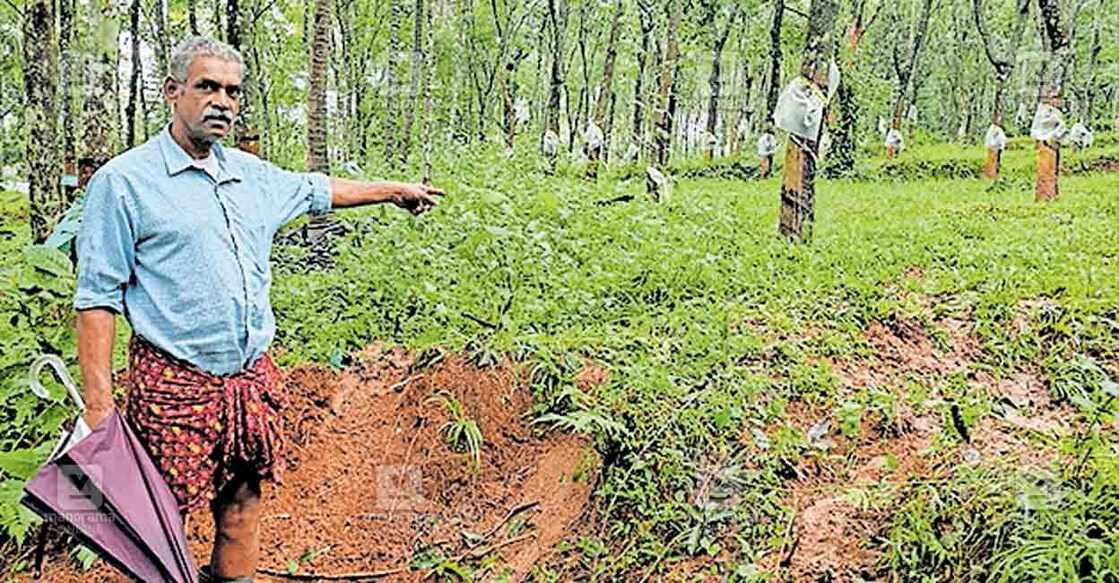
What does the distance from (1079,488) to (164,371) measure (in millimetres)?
2981

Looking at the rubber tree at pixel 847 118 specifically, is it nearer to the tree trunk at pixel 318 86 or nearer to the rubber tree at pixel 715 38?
the rubber tree at pixel 715 38

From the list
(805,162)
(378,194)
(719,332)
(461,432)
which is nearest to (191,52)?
(378,194)

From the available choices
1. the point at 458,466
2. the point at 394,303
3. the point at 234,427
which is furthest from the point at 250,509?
the point at 394,303

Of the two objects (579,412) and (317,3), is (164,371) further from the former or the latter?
(317,3)

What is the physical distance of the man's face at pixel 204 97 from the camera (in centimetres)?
258

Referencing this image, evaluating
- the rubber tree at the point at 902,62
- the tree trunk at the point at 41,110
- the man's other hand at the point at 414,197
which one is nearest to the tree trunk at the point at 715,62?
the rubber tree at the point at 902,62

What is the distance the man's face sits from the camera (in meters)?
2.58

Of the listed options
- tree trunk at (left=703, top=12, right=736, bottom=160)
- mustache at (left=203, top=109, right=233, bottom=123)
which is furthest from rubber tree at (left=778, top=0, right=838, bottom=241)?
tree trunk at (left=703, top=12, right=736, bottom=160)

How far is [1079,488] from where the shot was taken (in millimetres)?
2822

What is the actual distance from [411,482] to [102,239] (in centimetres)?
209

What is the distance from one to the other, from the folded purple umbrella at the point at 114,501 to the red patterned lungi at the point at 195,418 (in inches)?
4.0

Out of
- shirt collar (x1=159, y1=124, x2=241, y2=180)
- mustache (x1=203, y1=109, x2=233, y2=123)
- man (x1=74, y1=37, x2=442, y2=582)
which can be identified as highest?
mustache (x1=203, y1=109, x2=233, y2=123)

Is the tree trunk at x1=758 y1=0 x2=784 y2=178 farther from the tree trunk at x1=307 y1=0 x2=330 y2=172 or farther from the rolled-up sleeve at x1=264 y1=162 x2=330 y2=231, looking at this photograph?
the rolled-up sleeve at x1=264 y1=162 x2=330 y2=231

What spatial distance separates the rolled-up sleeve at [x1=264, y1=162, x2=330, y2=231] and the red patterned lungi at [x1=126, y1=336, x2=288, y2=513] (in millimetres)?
532
